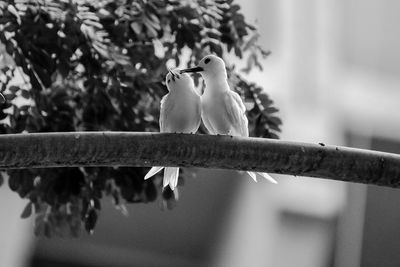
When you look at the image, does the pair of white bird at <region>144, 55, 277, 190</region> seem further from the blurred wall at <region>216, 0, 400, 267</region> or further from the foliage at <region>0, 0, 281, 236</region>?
the blurred wall at <region>216, 0, 400, 267</region>

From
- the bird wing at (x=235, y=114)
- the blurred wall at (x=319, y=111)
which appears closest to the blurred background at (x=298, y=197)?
the blurred wall at (x=319, y=111)

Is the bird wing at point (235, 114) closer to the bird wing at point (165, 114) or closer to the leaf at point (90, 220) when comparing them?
the bird wing at point (165, 114)

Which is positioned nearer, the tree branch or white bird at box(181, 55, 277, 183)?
the tree branch

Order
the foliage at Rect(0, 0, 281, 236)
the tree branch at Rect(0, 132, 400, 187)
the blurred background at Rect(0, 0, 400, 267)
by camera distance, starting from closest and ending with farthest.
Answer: the tree branch at Rect(0, 132, 400, 187) < the foliage at Rect(0, 0, 281, 236) < the blurred background at Rect(0, 0, 400, 267)

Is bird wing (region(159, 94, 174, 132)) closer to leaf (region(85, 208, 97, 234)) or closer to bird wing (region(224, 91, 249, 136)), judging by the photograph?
bird wing (region(224, 91, 249, 136))

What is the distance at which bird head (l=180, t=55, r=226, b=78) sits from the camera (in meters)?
3.51

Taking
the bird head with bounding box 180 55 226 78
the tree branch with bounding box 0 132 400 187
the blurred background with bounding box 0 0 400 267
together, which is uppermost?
the bird head with bounding box 180 55 226 78

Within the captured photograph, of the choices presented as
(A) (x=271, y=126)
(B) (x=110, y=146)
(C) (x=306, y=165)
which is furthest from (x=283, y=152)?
(A) (x=271, y=126)

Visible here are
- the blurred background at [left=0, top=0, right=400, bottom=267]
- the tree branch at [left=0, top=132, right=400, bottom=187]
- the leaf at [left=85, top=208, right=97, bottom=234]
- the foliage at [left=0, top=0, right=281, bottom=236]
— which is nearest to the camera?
the tree branch at [left=0, top=132, right=400, bottom=187]

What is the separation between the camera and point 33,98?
3756mm

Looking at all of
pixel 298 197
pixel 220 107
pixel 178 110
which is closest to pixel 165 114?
pixel 178 110

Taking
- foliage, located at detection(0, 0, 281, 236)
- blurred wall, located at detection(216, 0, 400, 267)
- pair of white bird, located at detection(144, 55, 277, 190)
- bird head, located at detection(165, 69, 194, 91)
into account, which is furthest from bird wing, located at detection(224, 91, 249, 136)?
blurred wall, located at detection(216, 0, 400, 267)

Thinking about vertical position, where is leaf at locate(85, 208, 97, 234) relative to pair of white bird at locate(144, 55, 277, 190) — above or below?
below

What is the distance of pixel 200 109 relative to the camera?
342cm
